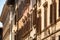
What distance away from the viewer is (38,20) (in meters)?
31.6

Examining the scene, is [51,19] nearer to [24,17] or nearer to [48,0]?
[48,0]

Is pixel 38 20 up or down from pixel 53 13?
down

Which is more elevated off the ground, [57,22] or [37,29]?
[57,22]

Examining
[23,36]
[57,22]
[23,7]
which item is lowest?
[23,36]

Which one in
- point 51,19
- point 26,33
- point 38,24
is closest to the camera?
point 51,19

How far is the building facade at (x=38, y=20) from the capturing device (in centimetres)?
2470

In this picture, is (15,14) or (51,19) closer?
(51,19)

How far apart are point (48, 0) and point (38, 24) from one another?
4.67 meters

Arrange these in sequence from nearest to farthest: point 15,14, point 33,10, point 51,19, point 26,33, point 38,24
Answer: point 51,19
point 38,24
point 33,10
point 26,33
point 15,14

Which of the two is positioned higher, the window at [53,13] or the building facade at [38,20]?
the window at [53,13]

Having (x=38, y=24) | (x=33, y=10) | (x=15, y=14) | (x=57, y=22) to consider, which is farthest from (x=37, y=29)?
(x=15, y=14)

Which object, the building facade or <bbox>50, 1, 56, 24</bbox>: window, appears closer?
the building facade

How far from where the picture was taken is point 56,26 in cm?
2425

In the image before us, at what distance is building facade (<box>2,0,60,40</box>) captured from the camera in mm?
24703
